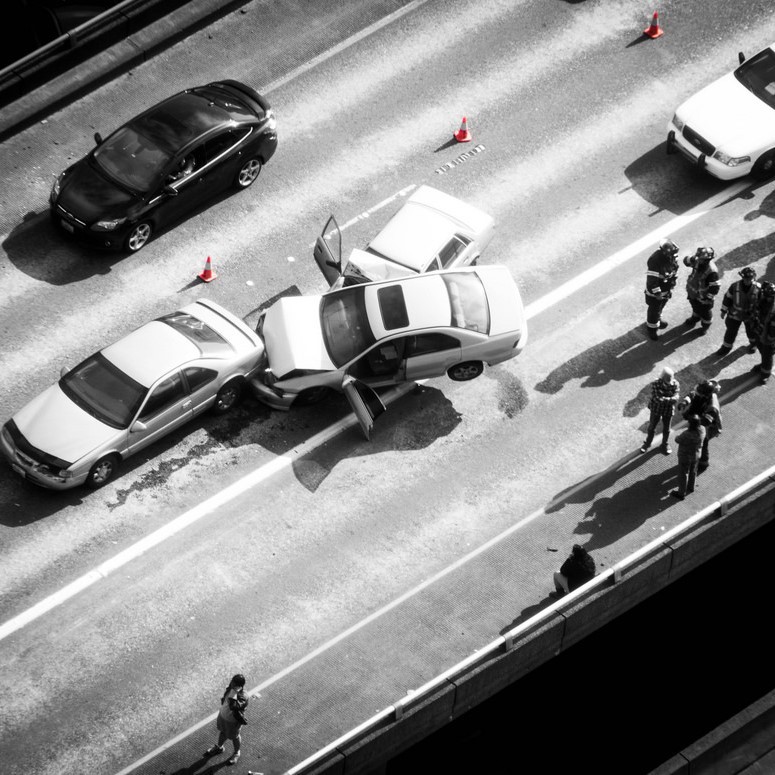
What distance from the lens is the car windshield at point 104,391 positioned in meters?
19.8

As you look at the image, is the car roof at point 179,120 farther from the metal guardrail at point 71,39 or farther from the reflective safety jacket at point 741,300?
the reflective safety jacket at point 741,300

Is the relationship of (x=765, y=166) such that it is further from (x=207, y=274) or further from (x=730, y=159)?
(x=207, y=274)

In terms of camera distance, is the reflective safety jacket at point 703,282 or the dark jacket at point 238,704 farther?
the reflective safety jacket at point 703,282

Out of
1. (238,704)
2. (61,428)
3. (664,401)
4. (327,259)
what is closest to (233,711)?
(238,704)

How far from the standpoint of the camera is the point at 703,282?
21.2 m

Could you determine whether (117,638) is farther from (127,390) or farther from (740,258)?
(740,258)

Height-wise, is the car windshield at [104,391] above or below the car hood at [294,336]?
above

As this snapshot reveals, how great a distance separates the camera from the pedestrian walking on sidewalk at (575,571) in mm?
17953

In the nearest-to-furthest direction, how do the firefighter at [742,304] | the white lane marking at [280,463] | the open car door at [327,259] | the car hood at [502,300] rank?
the white lane marking at [280,463]
the firefighter at [742,304]
the car hood at [502,300]
the open car door at [327,259]

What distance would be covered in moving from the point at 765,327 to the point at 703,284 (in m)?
1.21

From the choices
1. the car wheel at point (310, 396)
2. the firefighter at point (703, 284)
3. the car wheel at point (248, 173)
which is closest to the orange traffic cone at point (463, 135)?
the car wheel at point (248, 173)

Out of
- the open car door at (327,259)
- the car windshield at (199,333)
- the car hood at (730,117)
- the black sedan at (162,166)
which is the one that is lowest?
the car hood at (730,117)

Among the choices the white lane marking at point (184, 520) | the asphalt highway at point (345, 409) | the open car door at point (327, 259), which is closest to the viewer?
the asphalt highway at point (345, 409)

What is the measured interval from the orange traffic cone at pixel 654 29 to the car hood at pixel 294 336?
957 cm
